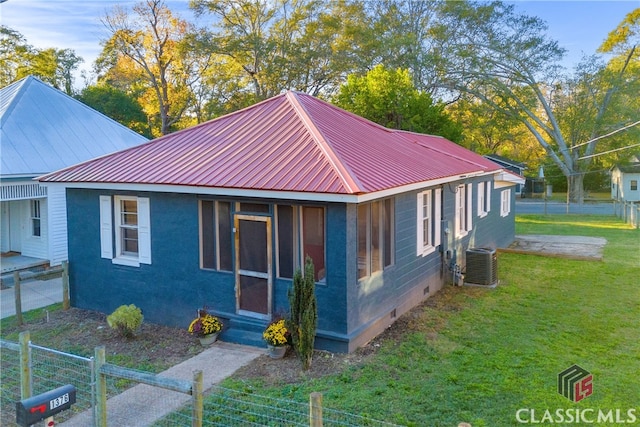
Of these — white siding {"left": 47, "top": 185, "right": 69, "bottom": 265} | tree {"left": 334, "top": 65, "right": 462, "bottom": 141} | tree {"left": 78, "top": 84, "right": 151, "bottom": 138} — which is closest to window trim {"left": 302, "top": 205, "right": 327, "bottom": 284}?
white siding {"left": 47, "top": 185, "right": 69, "bottom": 265}

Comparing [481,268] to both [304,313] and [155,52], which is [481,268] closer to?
[304,313]

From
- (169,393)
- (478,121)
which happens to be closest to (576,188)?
(478,121)

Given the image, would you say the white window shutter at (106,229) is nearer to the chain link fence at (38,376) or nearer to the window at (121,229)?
the window at (121,229)

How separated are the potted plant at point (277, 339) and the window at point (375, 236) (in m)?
1.48

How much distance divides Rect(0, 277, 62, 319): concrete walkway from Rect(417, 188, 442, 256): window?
8.21 meters

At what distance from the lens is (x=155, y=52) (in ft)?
108

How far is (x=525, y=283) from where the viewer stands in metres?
12.2

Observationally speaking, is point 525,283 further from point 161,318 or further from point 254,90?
point 254,90

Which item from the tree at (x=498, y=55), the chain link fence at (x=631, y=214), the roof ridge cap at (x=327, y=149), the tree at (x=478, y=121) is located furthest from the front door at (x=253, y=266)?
the tree at (x=498, y=55)

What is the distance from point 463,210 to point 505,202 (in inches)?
229

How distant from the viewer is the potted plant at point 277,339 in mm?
7242

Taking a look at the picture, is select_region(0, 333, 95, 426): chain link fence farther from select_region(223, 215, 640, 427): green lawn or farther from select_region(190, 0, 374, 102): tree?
select_region(190, 0, 374, 102): tree

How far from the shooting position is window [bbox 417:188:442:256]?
1025 centimetres

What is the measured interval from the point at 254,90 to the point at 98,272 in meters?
26.0
